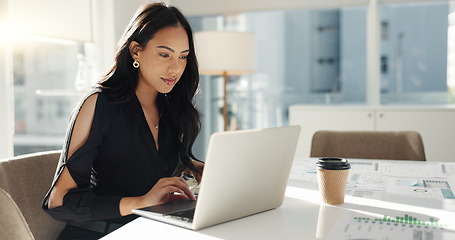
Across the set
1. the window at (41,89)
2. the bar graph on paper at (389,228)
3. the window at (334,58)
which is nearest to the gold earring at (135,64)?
the bar graph on paper at (389,228)

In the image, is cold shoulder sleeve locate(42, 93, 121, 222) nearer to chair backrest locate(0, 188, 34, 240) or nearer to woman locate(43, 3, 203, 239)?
woman locate(43, 3, 203, 239)

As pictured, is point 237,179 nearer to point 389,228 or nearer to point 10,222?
point 389,228

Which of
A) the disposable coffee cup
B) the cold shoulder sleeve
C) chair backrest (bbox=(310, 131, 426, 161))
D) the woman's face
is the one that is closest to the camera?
the disposable coffee cup

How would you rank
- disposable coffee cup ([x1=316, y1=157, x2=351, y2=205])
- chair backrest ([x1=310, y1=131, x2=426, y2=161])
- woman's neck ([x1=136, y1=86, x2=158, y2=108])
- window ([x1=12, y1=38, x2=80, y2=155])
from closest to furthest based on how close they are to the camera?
disposable coffee cup ([x1=316, y1=157, x2=351, y2=205]) → woman's neck ([x1=136, y1=86, x2=158, y2=108]) → chair backrest ([x1=310, y1=131, x2=426, y2=161]) → window ([x1=12, y1=38, x2=80, y2=155])

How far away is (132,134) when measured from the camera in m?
1.61

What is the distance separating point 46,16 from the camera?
319cm

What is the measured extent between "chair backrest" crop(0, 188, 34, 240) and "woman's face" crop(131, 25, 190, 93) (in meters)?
0.83

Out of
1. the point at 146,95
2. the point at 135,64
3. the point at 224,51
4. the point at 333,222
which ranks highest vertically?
the point at 224,51

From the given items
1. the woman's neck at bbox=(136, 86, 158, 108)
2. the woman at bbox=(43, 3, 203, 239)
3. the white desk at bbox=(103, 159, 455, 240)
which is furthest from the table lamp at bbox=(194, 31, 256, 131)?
the white desk at bbox=(103, 159, 455, 240)

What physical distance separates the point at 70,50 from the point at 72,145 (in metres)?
2.35

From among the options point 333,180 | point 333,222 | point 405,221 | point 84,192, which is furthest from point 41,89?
point 405,221

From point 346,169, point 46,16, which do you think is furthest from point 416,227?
point 46,16

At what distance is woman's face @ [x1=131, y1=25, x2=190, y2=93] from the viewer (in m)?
1.61

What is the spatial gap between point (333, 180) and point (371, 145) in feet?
3.88
